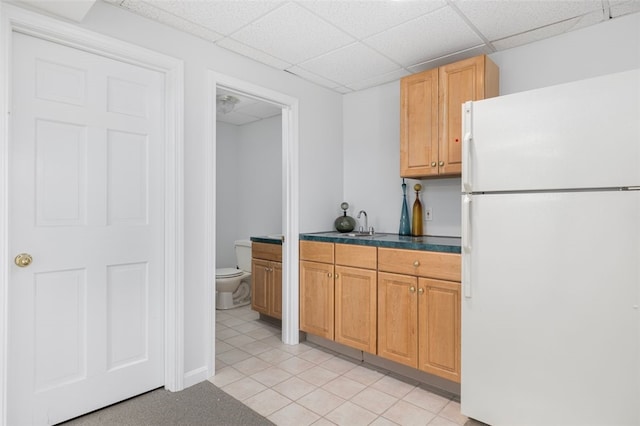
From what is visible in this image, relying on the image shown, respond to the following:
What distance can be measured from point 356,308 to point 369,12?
6.52 ft

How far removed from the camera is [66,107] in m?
1.91

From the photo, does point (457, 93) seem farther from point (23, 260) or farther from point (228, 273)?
point (228, 273)

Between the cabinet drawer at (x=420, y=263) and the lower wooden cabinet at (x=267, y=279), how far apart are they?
1.21 metres

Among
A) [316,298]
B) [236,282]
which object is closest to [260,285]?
[236,282]

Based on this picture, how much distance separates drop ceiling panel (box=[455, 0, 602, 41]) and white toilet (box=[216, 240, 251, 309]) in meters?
3.31

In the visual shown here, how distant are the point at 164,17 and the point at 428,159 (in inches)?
77.3

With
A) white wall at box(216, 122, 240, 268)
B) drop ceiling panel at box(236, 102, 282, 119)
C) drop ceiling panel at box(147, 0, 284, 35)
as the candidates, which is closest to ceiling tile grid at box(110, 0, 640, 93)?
drop ceiling panel at box(147, 0, 284, 35)

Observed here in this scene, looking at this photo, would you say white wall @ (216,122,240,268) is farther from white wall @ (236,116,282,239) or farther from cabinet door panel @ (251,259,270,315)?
cabinet door panel @ (251,259,270,315)

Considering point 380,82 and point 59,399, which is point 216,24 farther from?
point 59,399

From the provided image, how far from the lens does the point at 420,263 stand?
2293 millimetres

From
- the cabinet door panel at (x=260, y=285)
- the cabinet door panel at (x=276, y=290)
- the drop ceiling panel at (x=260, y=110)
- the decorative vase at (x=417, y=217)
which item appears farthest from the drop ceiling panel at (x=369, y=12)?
the cabinet door panel at (x=260, y=285)

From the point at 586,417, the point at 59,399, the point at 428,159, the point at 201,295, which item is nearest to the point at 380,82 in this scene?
the point at 428,159

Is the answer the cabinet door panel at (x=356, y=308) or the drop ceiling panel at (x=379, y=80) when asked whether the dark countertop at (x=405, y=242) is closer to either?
the cabinet door panel at (x=356, y=308)

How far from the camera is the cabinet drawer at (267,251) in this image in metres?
3.38
